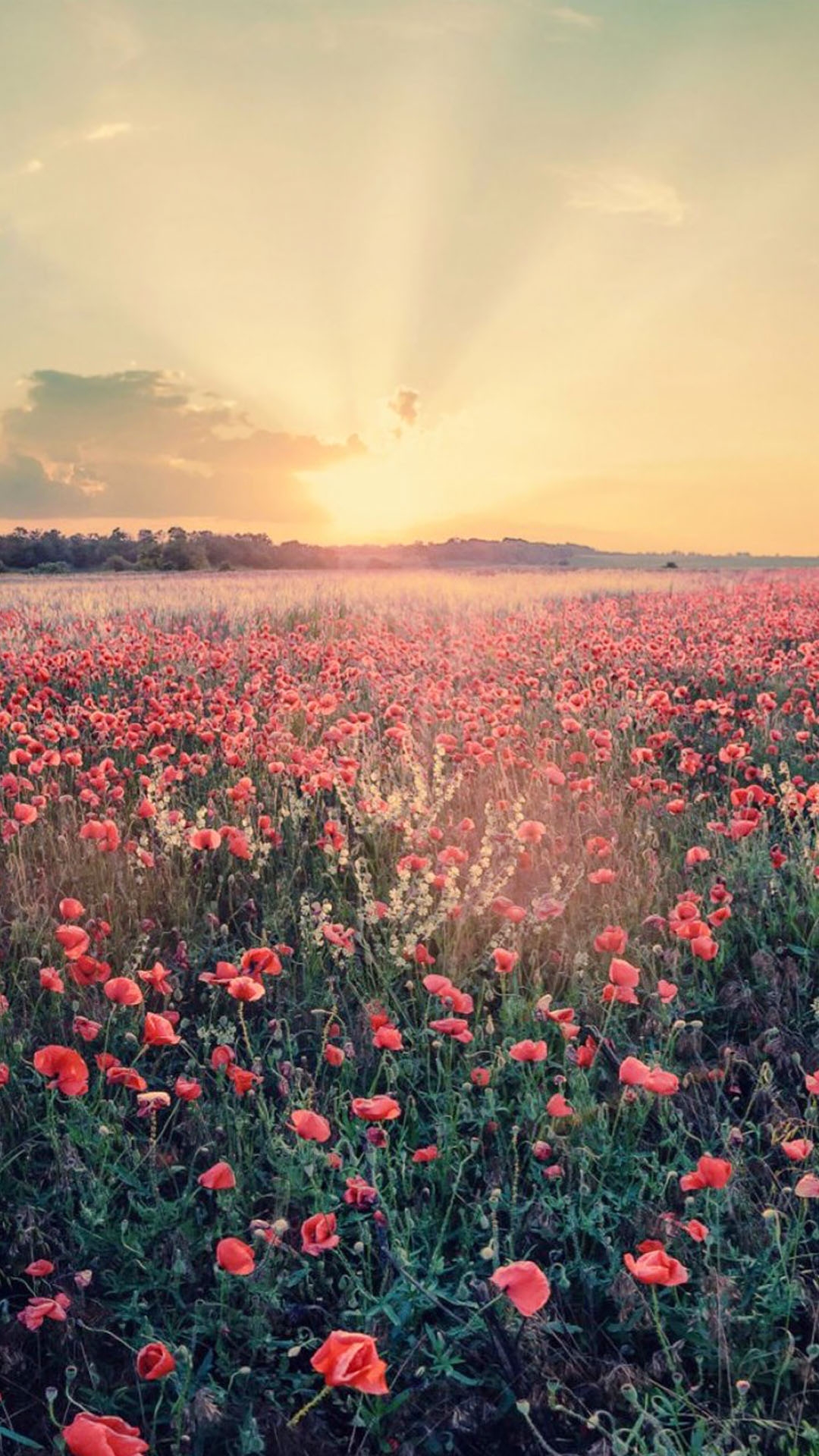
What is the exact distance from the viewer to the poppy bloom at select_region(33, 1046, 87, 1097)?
2.25 meters

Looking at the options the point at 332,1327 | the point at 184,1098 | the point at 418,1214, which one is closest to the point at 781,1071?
the point at 418,1214

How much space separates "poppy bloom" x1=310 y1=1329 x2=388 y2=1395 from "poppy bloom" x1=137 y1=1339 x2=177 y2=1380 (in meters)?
0.35

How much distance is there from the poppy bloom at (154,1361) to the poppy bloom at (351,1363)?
1.15 feet

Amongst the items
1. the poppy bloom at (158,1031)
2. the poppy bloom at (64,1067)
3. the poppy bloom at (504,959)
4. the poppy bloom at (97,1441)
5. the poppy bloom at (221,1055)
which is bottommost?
the poppy bloom at (97,1441)

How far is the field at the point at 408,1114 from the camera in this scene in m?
2.01

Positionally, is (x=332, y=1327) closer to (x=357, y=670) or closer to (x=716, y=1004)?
(x=716, y=1004)

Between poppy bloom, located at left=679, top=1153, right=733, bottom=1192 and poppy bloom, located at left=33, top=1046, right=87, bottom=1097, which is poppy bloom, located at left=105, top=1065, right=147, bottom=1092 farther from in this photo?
poppy bloom, located at left=679, top=1153, right=733, bottom=1192

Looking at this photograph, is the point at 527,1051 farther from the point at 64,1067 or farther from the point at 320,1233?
the point at 64,1067

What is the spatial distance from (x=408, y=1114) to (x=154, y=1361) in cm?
120

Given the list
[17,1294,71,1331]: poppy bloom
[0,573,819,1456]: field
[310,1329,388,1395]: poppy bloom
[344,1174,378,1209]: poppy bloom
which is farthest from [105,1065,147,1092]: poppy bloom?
[310,1329,388,1395]: poppy bloom

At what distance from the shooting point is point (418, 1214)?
8.16ft

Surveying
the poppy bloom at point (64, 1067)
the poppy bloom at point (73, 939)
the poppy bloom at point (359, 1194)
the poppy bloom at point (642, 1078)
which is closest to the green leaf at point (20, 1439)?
the poppy bloom at point (64, 1067)

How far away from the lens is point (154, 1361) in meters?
1.69

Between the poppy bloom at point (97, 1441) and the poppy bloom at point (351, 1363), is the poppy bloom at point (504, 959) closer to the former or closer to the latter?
the poppy bloom at point (351, 1363)
